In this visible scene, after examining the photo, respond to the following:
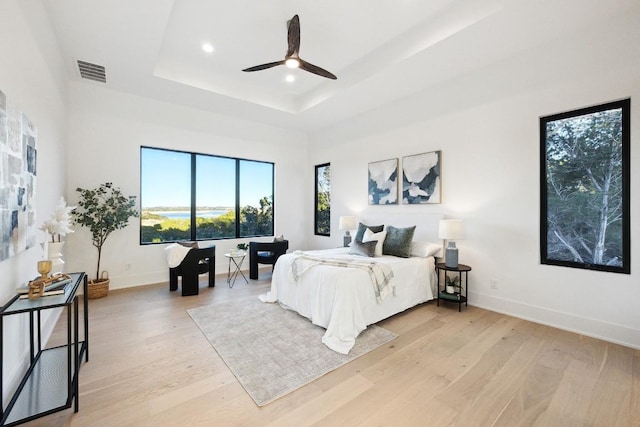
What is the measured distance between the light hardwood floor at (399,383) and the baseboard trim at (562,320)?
111mm

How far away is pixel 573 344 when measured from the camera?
261 centimetres

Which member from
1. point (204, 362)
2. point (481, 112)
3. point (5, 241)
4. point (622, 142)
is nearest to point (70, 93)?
point (5, 241)

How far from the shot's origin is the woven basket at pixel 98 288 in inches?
149

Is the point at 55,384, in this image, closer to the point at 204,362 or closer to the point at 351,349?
the point at 204,362

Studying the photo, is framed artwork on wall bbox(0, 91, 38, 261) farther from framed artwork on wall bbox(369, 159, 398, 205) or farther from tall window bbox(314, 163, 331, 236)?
tall window bbox(314, 163, 331, 236)

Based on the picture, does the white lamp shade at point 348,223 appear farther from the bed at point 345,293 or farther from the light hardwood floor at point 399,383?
the light hardwood floor at point 399,383

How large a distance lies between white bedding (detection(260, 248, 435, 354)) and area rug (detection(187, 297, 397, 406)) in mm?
114

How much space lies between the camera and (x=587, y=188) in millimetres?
2867

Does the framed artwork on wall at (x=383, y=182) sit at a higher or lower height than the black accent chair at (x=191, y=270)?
higher

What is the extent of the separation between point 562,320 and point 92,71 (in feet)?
21.7

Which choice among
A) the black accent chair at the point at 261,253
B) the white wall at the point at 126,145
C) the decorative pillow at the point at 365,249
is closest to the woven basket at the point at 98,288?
the white wall at the point at 126,145

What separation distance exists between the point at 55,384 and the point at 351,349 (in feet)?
7.25

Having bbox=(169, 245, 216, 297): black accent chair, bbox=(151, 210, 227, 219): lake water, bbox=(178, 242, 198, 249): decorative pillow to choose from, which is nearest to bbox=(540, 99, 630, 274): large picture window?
bbox=(169, 245, 216, 297): black accent chair

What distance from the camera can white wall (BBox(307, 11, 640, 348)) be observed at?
8.66ft
